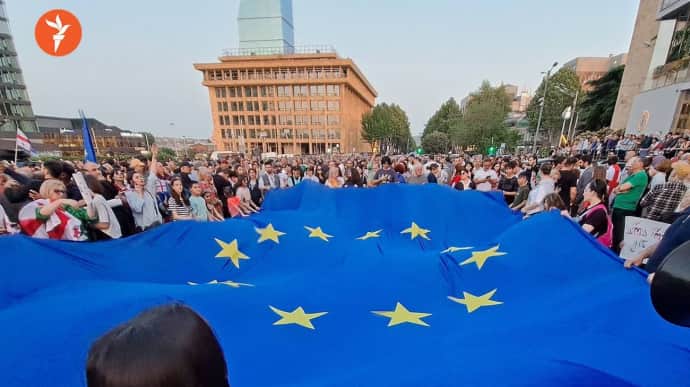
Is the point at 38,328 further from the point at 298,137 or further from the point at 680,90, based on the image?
the point at 298,137

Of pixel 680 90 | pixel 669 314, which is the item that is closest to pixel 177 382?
pixel 669 314

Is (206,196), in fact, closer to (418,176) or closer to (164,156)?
(418,176)

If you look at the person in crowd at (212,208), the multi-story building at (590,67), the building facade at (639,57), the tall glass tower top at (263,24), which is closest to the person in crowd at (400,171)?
the person in crowd at (212,208)

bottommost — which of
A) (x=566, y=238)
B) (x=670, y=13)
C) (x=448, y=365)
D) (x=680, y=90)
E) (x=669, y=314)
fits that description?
(x=448, y=365)

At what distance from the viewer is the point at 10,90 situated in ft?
153

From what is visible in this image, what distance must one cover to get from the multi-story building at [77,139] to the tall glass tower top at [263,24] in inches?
1974

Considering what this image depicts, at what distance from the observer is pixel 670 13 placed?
1959 centimetres

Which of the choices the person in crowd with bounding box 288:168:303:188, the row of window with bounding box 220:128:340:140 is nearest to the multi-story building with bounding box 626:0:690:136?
the person in crowd with bounding box 288:168:303:188

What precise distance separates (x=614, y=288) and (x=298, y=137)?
71.7m

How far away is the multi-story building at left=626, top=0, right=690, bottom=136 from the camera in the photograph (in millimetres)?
17281

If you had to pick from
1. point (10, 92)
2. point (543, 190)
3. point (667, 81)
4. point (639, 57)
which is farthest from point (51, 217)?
point (10, 92)

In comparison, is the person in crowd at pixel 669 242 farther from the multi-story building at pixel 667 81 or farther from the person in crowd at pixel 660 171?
the multi-story building at pixel 667 81

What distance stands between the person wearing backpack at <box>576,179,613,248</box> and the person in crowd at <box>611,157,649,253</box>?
2.19 meters

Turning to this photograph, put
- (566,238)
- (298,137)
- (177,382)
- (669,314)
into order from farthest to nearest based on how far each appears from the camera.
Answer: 1. (298,137)
2. (566,238)
3. (669,314)
4. (177,382)
